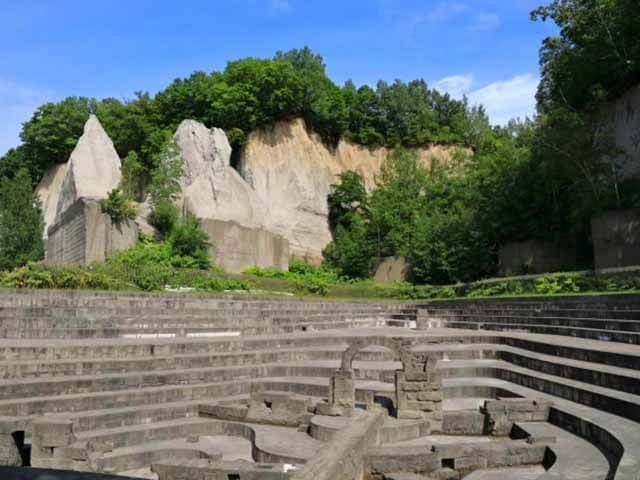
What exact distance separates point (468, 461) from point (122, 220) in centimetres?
2445

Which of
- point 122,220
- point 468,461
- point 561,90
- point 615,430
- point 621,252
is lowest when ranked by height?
point 468,461

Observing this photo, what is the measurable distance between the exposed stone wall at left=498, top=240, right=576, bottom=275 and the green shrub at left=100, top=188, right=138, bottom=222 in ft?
60.6

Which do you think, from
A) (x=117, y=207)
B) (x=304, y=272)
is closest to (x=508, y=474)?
(x=117, y=207)

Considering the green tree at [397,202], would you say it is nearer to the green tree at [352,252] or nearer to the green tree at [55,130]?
the green tree at [352,252]

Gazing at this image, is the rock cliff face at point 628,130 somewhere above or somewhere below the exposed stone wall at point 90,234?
above

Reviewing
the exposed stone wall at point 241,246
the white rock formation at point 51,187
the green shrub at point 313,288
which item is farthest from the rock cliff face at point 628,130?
the white rock formation at point 51,187

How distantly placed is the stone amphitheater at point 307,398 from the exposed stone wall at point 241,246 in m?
14.4

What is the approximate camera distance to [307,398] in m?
9.80

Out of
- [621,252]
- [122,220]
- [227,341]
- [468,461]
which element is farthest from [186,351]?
[122,220]

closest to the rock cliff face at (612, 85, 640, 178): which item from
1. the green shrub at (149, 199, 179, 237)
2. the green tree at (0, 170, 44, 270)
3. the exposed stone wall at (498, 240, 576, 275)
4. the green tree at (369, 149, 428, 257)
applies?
the exposed stone wall at (498, 240, 576, 275)

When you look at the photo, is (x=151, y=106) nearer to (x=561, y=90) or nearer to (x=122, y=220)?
(x=122, y=220)

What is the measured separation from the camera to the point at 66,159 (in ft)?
142

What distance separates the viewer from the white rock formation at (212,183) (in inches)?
1280

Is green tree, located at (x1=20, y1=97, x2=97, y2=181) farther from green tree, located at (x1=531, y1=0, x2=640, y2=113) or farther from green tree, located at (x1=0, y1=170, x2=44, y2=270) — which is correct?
green tree, located at (x1=531, y1=0, x2=640, y2=113)
